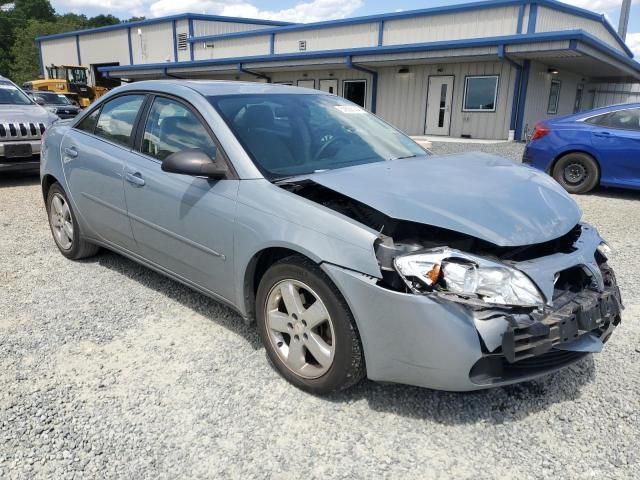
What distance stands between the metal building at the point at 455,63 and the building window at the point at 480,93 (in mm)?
37

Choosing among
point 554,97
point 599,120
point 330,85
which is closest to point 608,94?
point 554,97

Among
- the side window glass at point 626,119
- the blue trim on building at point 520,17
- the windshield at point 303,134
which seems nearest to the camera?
the windshield at point 303,134

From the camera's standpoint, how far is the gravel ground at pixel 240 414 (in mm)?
2174

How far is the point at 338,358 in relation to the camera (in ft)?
7.98

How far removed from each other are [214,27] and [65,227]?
3501 centimetres

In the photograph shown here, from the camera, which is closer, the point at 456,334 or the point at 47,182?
the point at 456,334

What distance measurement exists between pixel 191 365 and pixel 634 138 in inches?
291

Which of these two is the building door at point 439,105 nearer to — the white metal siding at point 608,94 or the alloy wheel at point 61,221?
the white metal siding at point 608,94

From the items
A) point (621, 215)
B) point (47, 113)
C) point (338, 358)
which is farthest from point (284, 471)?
point (47, 113)

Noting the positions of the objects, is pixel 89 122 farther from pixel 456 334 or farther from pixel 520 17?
pixel 520 17

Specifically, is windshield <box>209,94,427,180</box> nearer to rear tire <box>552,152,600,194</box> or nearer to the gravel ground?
the gravel ground

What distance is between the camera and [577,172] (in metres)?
8.26

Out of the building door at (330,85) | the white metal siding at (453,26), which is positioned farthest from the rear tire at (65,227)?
the building door at (330,85)

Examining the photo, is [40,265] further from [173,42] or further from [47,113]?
[173,42]
